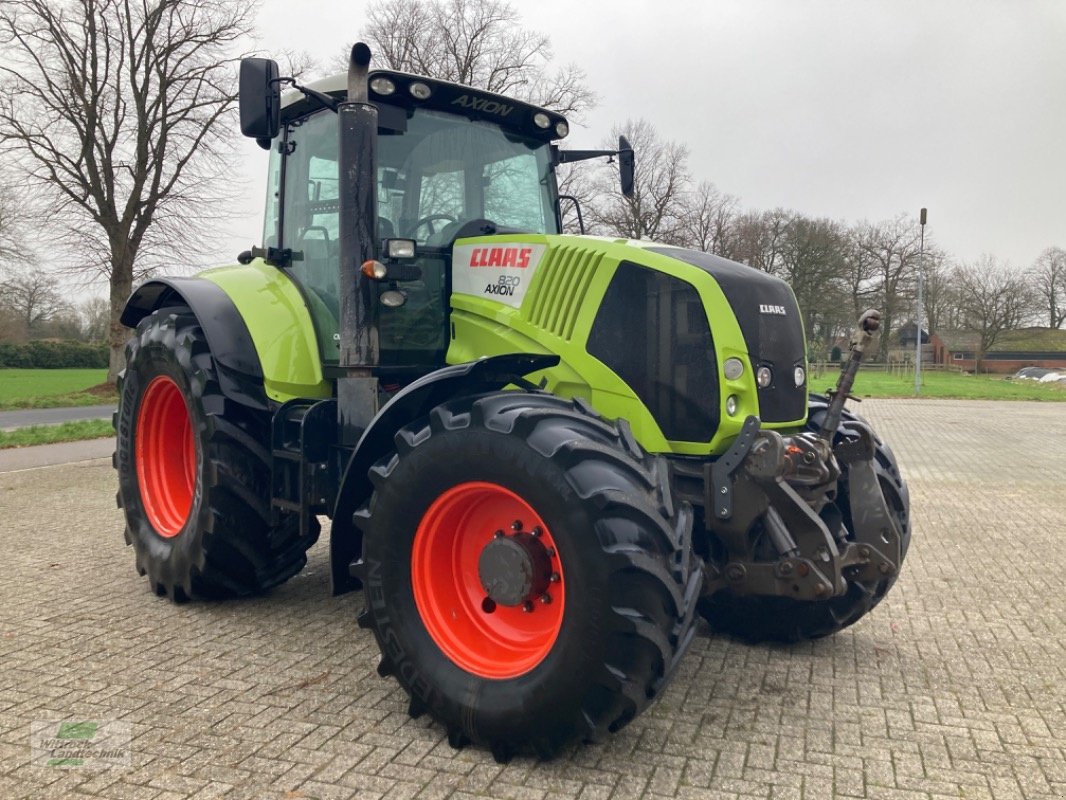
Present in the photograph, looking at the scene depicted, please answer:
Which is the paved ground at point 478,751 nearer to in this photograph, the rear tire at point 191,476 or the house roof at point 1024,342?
the rear tire at point 191,476

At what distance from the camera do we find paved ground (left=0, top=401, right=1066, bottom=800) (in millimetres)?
3027

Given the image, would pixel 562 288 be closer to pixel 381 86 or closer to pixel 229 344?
pixel 381 86

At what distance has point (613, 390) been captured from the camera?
3793mm

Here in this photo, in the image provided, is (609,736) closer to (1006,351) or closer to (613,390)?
(613,390)

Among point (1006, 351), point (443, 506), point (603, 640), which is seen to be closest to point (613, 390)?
point (443, 506)

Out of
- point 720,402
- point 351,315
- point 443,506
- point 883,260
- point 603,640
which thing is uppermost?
point 883,260

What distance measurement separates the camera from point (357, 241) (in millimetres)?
4121

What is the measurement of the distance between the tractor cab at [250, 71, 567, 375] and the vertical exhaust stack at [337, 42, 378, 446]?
0.08 m

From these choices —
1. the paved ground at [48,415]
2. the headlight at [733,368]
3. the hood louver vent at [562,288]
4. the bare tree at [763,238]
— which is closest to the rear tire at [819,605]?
the headlight at [733,368]

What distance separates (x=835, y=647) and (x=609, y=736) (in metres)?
1.75

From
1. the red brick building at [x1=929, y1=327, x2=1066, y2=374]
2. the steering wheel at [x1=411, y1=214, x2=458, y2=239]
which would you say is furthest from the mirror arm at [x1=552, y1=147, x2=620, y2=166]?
the red brick building at [x1=929, y1=327, x2=1066, y2=374]

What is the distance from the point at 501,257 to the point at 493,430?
128cm

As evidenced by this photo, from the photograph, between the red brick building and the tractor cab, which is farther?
the red brick building

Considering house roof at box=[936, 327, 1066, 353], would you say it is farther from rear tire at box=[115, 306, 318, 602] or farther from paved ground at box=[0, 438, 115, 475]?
rear tire at box=[115, 306, 318, 602]
